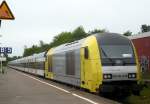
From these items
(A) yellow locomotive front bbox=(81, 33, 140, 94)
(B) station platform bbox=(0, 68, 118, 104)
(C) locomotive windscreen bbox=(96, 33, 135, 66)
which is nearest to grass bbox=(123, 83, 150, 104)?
(A) yellow locomotive front bbox=(81, 33, 140, 94)

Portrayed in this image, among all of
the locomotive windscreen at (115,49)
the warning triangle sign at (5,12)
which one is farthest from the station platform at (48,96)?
the warning triangle sign at (5,12)

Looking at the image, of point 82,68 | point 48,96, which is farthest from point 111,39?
point 48,96

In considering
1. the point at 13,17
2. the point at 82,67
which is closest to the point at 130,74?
the point at 82,67

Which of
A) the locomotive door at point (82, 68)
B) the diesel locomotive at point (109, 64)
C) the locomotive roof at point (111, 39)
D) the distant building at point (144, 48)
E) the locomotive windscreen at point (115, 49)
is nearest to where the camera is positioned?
the diesel locomotive at point (109, 64)

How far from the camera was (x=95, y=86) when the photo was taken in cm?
2014

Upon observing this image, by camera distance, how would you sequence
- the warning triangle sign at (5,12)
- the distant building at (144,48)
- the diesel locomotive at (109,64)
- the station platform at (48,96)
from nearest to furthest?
1. the warning triangle sign at (5,12)
2. the station platform at (48,96)
3. the diesel locomotive at (109,64)
4. the distant building at (144,48)

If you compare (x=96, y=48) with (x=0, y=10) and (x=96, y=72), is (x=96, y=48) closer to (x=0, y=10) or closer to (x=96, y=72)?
(x=96, y=72)

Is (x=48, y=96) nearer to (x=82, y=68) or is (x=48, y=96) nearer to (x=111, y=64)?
(x=82, y=68)

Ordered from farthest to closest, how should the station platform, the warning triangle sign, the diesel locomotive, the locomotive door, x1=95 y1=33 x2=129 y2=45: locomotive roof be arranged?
the locomotive door
x1=95 y1=33 x2=129 y2=45: locomotive roof
the diesel locomotive
the station platform
the warning triangle sign

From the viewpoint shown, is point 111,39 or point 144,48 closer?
point 111,39

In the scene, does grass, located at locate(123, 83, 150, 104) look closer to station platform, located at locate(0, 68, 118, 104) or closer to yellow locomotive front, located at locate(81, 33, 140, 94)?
yellow locomotive front, located at locate(81, 33, 140, 94)

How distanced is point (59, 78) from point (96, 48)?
39.1 ft

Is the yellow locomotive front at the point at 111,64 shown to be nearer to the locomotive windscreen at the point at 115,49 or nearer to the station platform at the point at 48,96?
the locomotive windscreen at the point at 115,49

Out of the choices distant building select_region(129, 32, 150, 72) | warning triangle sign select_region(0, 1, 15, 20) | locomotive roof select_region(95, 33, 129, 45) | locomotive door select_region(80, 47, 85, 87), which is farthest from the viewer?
distant building select_region(129, 32, 150, 72)
